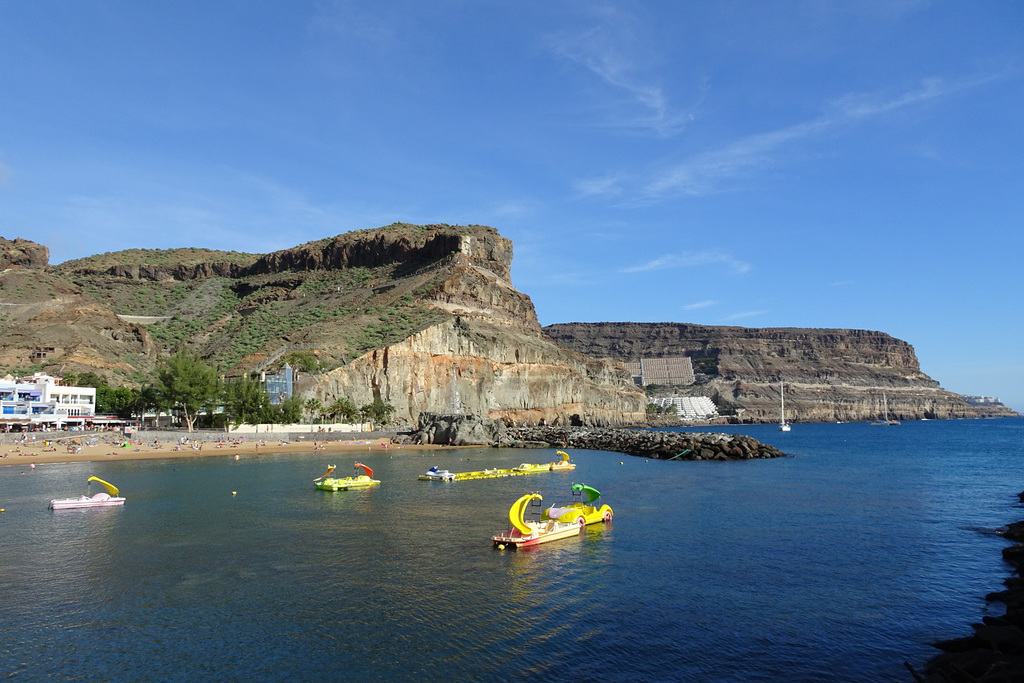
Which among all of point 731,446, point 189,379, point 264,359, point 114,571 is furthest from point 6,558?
point 264,359

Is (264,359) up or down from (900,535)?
up

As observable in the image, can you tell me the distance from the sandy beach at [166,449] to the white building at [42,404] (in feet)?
40.3

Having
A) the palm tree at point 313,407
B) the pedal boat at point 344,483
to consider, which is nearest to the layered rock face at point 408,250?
the palm tree at point 313,407

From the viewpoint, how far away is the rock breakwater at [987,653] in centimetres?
1378

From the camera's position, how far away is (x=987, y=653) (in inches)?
568

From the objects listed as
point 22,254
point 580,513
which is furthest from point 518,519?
point 22,254

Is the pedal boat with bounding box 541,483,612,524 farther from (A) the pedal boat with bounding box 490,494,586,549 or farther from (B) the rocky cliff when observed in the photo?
(B) the rocky cliff

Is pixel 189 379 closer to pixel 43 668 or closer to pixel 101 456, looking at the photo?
pixel 101 456

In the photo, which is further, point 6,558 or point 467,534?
point 467,534

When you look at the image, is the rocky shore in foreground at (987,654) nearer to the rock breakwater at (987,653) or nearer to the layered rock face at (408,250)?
the rock breakwater at (987,653)

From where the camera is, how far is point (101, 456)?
62.8 meters

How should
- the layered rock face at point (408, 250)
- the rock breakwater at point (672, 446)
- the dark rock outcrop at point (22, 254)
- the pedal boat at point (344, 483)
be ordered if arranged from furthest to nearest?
the dark rock outcrop at point (22, 254)
the layered rock face at point (408, 250)
the rock breakwater at point (672, 446)
the pedal boat at point (344, 483)

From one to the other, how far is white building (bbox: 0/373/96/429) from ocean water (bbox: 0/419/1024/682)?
147ft

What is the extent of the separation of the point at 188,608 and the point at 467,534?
1238cm
